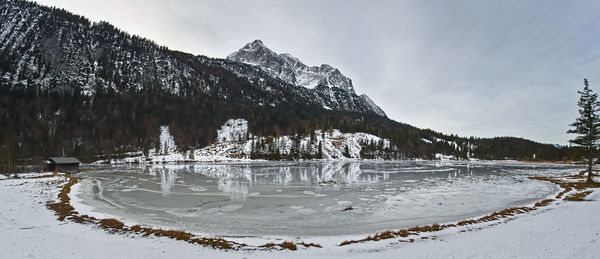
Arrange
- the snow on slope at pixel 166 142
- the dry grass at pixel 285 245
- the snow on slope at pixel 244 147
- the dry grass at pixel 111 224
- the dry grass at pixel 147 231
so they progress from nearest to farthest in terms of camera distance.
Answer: the dry grass at pixel 285 245
the dry grass at pixel 147 231
the dry grass at pixel 111 224
the snow on slope at pixel 244 147
the snow on slope at pixel 166 142

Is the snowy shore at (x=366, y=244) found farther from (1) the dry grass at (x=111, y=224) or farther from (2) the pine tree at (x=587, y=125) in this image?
(2) the pine tree at (x=587, y=125)

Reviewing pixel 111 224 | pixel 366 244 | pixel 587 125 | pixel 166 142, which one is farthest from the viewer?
pixel 166 142

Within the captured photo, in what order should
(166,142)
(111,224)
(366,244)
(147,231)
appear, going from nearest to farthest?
(366,244) → (147,231) → (111,224) → (166,142)

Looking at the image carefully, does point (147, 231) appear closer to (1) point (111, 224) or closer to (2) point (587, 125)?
(1) point (111, 224)

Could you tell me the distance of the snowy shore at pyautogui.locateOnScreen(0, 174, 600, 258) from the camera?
10.2 metres

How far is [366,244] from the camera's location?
11.7m

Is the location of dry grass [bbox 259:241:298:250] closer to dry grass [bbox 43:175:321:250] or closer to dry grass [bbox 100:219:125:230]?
dry grass [bbox 43:175:321:250]

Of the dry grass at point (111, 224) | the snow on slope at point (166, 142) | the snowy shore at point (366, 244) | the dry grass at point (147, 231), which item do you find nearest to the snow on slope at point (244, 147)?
the snow on slope at point (166, 142)

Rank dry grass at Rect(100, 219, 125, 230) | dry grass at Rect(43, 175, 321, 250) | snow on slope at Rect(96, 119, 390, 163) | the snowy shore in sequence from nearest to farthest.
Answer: the snowy shore
dry grass at Rect(43, 175, 321, 250)
dry grass at Rect(100, 219, 125, 230)
snow on slope at Rect(96, 119, 390, 163)

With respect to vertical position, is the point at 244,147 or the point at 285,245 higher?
the point at 244,147

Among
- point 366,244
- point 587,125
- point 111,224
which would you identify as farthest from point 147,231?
point 587,125

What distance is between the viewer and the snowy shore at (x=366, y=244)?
33.5ft

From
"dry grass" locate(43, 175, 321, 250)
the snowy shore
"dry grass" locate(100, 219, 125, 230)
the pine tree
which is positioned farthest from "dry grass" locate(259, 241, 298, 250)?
the pine tree

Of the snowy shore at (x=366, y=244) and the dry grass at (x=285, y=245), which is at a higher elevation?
the snowy shore at (x=366, y=244)
